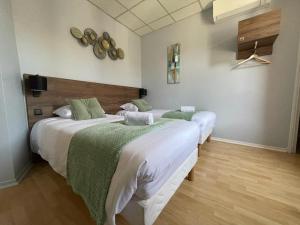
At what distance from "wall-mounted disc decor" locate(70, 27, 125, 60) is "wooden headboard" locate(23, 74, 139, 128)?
2.34 ft

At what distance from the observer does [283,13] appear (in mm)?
2145

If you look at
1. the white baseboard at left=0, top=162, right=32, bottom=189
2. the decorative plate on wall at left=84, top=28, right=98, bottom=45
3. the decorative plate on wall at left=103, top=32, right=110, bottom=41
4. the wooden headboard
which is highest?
the decorative plate on wall at left=103, top=32, right=110, bottom=41

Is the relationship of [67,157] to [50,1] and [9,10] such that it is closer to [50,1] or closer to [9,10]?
[9,10]

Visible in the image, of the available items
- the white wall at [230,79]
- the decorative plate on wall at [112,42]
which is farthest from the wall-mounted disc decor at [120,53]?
the white wall at [230,79]

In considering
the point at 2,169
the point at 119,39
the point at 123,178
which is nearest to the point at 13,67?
the point at 2,169

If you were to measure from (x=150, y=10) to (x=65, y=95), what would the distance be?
8.12ft

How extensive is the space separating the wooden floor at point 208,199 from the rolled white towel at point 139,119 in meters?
0.81

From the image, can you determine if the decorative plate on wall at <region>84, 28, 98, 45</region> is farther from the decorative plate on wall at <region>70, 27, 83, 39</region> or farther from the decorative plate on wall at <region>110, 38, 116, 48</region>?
the decorative plate on wall at <region>110, 38, 116, 48</region>

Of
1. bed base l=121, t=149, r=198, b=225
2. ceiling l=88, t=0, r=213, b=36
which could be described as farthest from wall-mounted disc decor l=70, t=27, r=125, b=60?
bed base l=121, t=149, r=198, b=225

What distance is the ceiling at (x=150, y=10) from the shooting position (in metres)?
2.58

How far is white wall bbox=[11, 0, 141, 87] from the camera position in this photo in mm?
1840

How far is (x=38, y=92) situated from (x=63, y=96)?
343 millimetres

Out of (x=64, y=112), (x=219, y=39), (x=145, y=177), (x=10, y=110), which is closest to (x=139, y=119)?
(x=145, y=177)

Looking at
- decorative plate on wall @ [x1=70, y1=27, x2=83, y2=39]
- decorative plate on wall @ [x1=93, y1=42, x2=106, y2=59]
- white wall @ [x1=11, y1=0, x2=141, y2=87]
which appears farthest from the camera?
decorative plate on wall @ [x1=93, y1=42, x2=106, y2=59]
